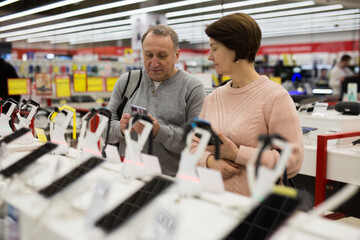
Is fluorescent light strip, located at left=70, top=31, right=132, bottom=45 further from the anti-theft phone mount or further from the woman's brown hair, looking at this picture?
the anti-theft phone mount

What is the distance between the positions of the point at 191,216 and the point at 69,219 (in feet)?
1.23

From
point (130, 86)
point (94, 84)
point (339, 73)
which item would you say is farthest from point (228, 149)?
point (339, 73)

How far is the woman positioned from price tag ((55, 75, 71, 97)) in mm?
5221

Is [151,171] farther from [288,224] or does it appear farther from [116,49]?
[116,49]

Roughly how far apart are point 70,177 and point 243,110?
785 mm

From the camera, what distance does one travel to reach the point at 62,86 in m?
6.67

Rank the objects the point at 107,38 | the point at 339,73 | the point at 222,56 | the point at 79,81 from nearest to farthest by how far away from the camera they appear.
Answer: the point at 222,56
the point at 79,81
the point at 339,73
the point at 107,38

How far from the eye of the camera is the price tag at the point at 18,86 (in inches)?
214

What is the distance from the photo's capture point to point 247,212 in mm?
1221

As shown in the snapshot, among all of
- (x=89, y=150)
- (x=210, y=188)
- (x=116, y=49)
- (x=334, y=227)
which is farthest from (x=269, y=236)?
(x=116, y=49)

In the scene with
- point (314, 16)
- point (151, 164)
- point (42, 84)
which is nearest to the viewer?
point (151, 164)

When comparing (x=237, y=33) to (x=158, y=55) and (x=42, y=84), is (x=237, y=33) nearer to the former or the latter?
(x=158, y=55)

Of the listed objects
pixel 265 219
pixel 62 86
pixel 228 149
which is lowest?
pixel 265 219

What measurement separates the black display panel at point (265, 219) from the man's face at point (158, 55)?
49.5 inches
